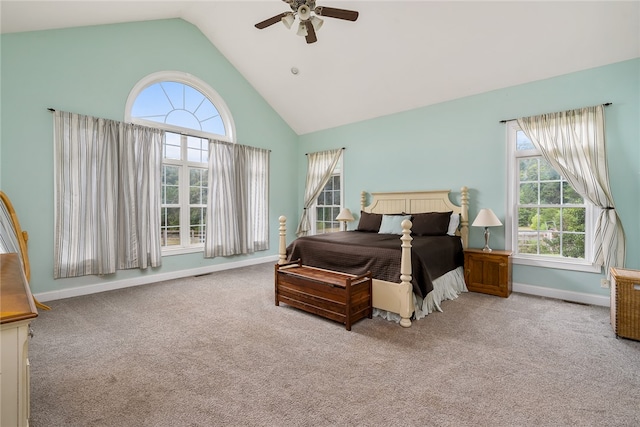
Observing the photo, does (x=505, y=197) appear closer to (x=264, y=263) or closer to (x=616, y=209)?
(x=616, y=209)

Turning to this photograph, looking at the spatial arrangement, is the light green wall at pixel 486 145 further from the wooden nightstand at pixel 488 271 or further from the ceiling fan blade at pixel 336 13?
the ceiling fan blade at pixel 336 13

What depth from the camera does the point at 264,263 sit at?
579 cm

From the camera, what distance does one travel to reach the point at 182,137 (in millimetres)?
4777

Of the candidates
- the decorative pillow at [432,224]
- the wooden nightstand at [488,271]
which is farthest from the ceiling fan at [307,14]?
the wooden nightstand at [488,271]

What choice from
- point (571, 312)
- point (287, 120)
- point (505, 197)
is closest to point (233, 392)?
point (571, 312)

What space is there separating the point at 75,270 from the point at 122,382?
2.53 m

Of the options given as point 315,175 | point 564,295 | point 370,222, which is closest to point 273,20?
point 370,222

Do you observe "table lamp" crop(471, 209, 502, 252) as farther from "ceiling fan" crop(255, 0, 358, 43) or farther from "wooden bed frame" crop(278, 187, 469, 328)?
"ceiling fan" crop(255, 0, 358, 43)

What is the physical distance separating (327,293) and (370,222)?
2.12m

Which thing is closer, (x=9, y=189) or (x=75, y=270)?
(x=9, y=189)

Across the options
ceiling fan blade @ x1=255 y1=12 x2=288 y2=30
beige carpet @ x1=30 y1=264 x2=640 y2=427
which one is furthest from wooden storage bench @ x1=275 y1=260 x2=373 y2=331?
ceiling fan blade @ x1=255 y1=12 x2=288 y2=30

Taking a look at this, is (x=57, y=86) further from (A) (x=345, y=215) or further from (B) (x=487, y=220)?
(B) (x=487, y=220)

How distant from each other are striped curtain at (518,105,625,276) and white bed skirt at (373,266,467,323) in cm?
143

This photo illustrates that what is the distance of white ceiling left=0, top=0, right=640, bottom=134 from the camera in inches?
122
